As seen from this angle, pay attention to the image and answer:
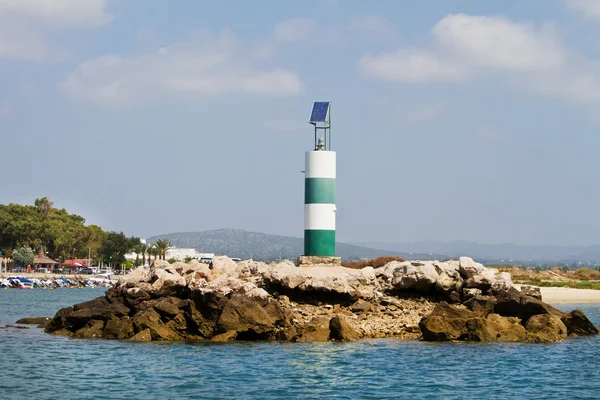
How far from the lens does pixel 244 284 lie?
2700 cm

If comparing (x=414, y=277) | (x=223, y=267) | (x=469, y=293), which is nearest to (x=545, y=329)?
(x=469, y=293)

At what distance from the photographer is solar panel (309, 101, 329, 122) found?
3353 cm

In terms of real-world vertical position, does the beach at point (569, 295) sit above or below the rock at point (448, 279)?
below

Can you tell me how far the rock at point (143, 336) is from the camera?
25.8 metres

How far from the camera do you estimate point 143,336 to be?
85.0 ft

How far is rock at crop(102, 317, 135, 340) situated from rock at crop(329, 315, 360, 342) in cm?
662

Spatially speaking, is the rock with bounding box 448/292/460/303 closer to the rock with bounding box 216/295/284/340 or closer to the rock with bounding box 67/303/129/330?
the rock with bounding box 216/295/284/340

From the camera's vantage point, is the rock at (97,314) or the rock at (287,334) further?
the rock at (97,314)

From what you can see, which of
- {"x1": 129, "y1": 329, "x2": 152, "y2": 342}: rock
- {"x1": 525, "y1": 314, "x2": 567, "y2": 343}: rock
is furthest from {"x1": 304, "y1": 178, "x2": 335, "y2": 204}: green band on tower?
{"x1": 525, "y1": 314, "x2": 567, "y2": 343}: rock

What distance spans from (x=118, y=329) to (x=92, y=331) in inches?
52.2

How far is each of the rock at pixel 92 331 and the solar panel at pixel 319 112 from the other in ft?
39.5

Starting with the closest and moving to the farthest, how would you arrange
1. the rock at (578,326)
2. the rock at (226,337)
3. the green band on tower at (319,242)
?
1. the rock at (226,337)
2. the rock at (578,326)
3. the green band on tower at (319,242)

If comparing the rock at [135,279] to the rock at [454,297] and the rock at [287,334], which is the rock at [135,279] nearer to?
the rock at [287,334]

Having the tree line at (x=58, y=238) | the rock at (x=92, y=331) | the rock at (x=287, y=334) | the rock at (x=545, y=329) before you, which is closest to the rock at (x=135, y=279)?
the rock at (x=92, y=331)
